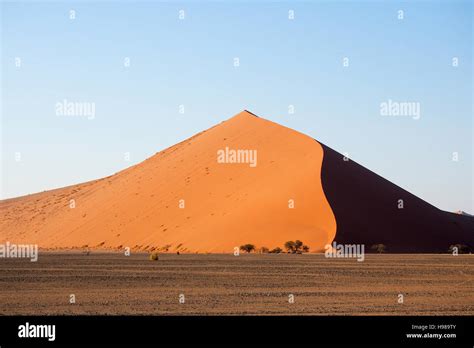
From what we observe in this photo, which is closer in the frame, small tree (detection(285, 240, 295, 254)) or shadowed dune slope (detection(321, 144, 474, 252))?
small tree (detection(285, 240, 295, 254))

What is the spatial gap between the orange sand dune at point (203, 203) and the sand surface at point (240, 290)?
2579 centimetres

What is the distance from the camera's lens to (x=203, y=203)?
7700cm

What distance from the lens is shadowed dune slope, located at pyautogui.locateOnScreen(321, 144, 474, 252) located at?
6309 cm

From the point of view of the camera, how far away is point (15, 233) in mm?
94438

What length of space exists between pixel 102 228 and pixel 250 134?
18.5 meters

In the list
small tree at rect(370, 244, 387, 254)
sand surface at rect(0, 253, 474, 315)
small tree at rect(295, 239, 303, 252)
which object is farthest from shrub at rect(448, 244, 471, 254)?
sand surface at rect(0, 253, 474, 315)

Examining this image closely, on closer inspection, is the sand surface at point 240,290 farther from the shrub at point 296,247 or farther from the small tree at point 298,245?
the small tree at point 298,245

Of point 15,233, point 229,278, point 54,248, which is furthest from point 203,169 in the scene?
point 229,278

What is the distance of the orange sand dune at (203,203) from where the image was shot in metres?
65.4

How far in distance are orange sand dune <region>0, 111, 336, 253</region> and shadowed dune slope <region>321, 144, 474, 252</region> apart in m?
1.31

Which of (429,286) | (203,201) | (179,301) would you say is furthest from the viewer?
(203,201)

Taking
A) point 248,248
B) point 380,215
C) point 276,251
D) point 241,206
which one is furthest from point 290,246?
point 241,206
